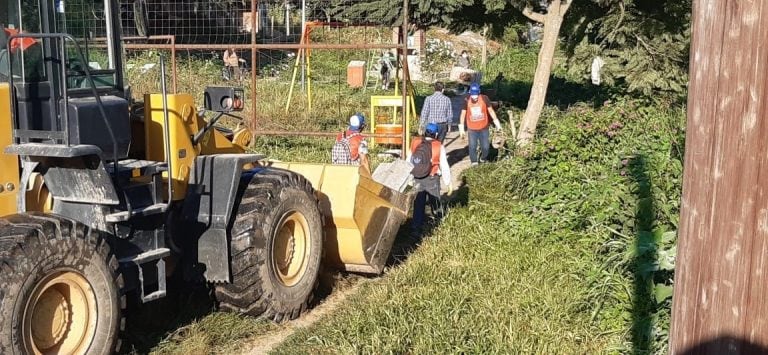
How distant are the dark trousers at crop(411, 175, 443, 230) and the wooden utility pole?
732 cm

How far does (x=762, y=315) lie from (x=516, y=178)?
886 centimetres

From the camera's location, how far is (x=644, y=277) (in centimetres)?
603

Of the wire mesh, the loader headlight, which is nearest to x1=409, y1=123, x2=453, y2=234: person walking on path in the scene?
the wire mesh

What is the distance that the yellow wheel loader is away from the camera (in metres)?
4.74

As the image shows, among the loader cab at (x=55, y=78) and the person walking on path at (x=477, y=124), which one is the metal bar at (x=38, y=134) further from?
the person walking on path at (x=477, y=124)

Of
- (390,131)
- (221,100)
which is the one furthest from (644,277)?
(390,131)

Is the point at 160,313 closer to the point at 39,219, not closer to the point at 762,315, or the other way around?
the point at 39,219

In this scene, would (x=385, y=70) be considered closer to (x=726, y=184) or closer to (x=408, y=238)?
(x=408, y=238)

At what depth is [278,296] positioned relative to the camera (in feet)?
20.8

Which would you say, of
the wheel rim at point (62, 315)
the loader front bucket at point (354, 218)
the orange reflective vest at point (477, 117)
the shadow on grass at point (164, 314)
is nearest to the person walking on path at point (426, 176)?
the loader front bucket at point (354, 218)

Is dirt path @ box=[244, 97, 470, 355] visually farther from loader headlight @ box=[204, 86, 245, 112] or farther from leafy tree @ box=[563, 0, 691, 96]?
leafy tree @ box=[563, 0, 691, 96]

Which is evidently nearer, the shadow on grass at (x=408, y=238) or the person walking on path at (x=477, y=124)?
the shadow on grass at (x=408, y=238)

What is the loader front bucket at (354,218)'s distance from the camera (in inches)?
285

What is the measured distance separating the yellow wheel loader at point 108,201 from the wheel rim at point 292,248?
0.01 metres
